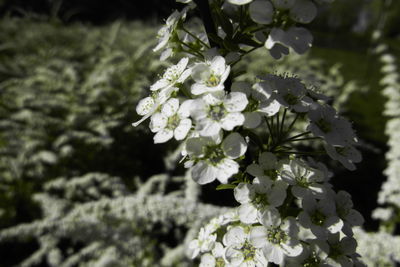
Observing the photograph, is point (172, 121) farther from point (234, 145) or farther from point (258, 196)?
point (258, 196)

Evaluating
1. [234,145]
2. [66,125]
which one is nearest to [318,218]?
[234,145]

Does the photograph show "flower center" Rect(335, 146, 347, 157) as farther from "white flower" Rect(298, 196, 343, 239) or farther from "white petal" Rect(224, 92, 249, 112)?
"white petal" Rect(224, 92, 249, 112)

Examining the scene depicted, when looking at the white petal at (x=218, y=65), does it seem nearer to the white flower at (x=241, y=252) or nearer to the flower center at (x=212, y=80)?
the flower center at (x=212, y=80)

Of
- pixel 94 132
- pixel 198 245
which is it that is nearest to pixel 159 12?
pixel 94 132

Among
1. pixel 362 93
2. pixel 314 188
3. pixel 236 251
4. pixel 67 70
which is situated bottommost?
pixel 362 93

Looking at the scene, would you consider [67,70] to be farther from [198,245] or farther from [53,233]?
[198,245]

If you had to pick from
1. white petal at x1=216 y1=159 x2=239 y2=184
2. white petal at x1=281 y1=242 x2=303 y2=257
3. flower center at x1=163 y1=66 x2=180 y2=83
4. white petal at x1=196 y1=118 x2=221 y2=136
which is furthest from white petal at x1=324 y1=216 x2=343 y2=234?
flower center at x1=163 y1=66 x2=180 y2=83
